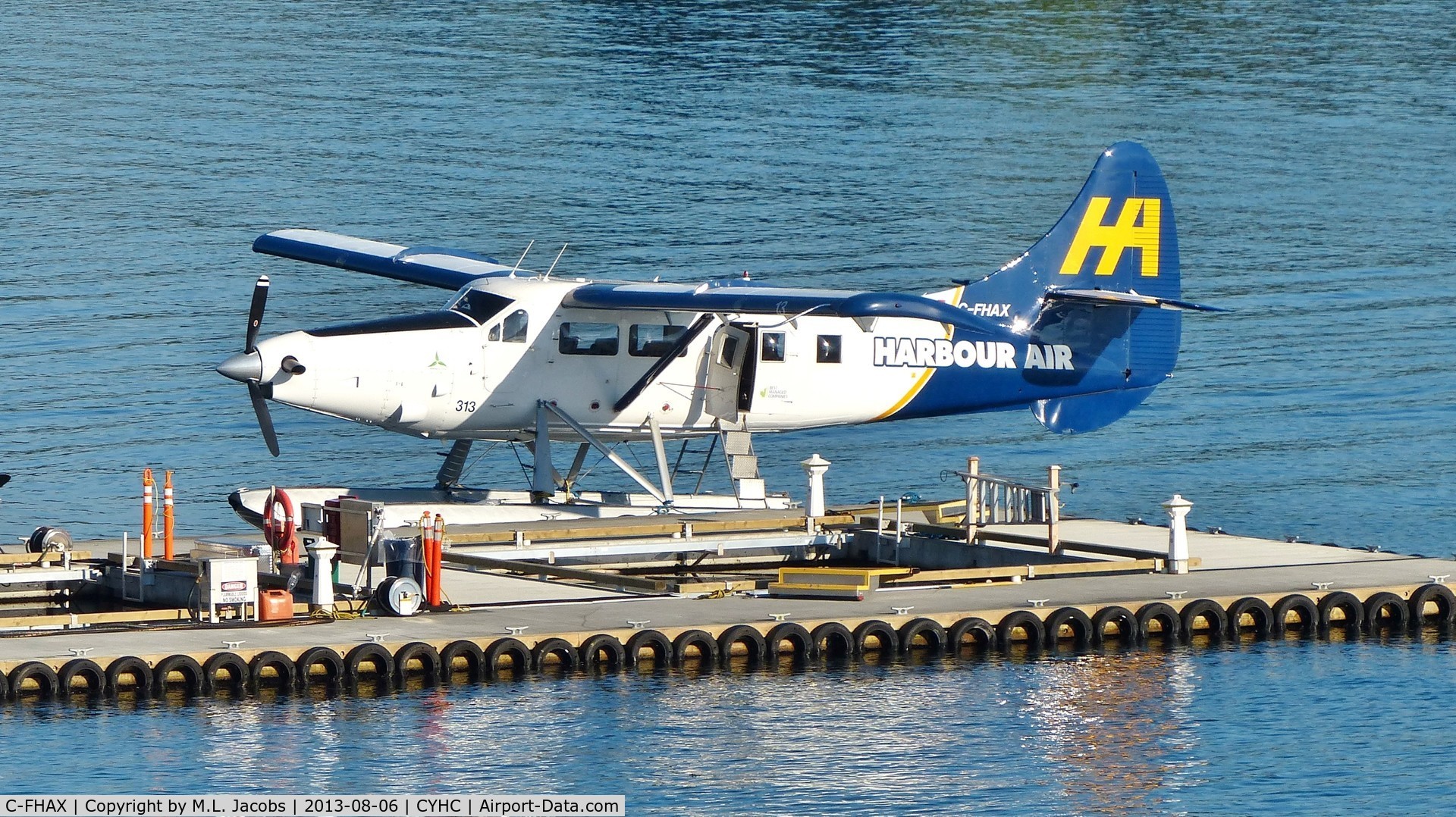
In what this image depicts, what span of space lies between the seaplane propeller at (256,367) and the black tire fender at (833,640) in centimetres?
611

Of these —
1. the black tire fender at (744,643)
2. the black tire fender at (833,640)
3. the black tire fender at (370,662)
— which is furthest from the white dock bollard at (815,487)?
the black tire fender at (370,662)

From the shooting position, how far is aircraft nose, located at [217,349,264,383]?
22406 millimetres

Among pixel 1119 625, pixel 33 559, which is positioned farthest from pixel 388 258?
pixel 1119 625

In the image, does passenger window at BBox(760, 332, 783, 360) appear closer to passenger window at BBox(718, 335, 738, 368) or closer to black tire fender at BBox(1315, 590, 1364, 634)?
passenger window at BBox(718, 335, 738, 368)

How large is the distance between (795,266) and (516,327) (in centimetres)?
1972

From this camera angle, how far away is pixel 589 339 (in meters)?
24.9

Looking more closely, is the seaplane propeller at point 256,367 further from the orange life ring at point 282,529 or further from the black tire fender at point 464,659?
the black tire fender at point 464,659

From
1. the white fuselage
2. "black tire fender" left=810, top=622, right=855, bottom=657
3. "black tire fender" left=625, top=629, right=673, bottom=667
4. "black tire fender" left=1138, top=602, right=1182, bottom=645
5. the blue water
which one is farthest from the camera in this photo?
the white fuselage

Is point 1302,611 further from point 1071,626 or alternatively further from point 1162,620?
point 1071,626

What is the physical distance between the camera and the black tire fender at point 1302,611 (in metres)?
21.2

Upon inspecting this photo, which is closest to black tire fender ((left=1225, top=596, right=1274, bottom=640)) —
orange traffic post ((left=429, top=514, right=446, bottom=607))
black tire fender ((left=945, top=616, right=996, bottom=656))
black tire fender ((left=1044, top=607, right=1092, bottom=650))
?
black tire fender ((left=1044, top=607, right=1092, bottom=650))

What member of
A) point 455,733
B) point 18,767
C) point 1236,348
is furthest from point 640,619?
point 1236,348

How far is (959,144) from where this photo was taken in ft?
188

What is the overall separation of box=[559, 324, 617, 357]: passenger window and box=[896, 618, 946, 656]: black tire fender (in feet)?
20.5
